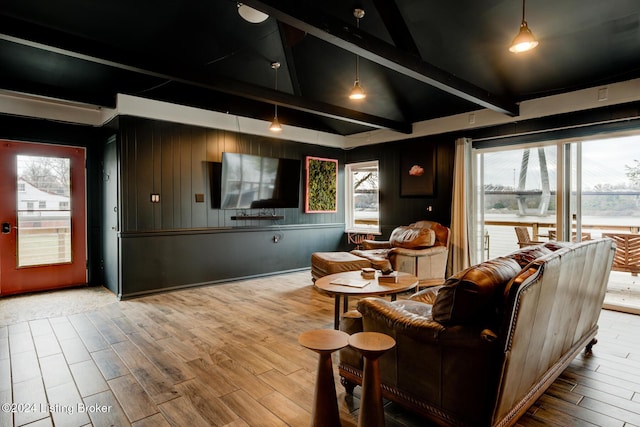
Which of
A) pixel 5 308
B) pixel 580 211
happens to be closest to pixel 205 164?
pixel 5 308

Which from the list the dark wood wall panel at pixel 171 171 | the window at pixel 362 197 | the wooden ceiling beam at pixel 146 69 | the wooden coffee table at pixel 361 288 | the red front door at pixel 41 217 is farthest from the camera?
the window at pixel 362 197

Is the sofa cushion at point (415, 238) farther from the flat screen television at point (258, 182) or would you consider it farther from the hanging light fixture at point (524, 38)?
the hanging light fixture at point (524, 38)

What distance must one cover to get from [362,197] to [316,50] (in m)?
3.30

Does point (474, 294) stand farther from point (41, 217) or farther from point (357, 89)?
point (41, 217)

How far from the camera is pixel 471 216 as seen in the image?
544cm

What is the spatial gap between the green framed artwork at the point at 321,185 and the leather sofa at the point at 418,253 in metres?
1.71

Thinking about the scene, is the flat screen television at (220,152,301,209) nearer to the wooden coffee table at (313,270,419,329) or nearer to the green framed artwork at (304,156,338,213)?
the green framed artwork at (304,156,338,213)

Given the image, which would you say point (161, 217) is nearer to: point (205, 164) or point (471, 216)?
point (205, 164)

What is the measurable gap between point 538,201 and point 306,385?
14.1ft

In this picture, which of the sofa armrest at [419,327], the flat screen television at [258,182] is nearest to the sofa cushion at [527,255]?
the sofa armrest at [419,327]

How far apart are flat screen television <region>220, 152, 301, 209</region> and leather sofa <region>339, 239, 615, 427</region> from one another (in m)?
3.76

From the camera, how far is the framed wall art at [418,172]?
5934 mm

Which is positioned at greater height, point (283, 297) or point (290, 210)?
point (290, 210)

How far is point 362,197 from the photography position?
739 centimetres
